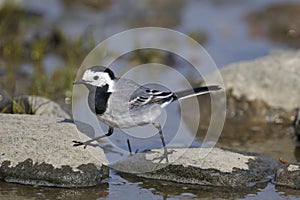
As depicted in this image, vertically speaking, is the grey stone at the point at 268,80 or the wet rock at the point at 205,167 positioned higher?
the grey stone at the point at 268,80

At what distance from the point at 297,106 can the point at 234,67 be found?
34.9 inches

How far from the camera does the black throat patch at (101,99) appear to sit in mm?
6133

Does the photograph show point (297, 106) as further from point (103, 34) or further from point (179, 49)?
point (103, 34)

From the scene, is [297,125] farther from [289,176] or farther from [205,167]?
[205,167]

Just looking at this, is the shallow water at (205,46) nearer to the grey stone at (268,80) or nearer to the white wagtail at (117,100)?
the grey stone at (268,80)

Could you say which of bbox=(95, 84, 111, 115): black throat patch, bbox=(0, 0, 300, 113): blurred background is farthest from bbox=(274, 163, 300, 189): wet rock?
bbox=(0, 0, 300, 113): blurred background

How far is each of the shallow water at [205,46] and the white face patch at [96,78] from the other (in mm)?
779

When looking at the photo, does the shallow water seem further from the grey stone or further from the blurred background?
the grey stone

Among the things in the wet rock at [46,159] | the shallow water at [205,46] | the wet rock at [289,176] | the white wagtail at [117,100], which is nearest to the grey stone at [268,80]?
the shallow water at [205,46]

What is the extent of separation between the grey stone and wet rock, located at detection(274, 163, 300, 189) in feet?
7.53

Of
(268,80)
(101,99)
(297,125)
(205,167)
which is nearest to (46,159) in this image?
(101,99)

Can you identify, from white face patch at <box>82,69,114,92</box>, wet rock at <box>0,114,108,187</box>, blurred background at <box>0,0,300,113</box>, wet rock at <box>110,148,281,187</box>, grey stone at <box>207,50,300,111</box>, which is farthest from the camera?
blurred background at <box>0,0,300,113</box>

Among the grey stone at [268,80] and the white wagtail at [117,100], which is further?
the grey stone at [268,80]

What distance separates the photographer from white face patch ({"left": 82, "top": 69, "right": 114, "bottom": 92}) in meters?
6.17
